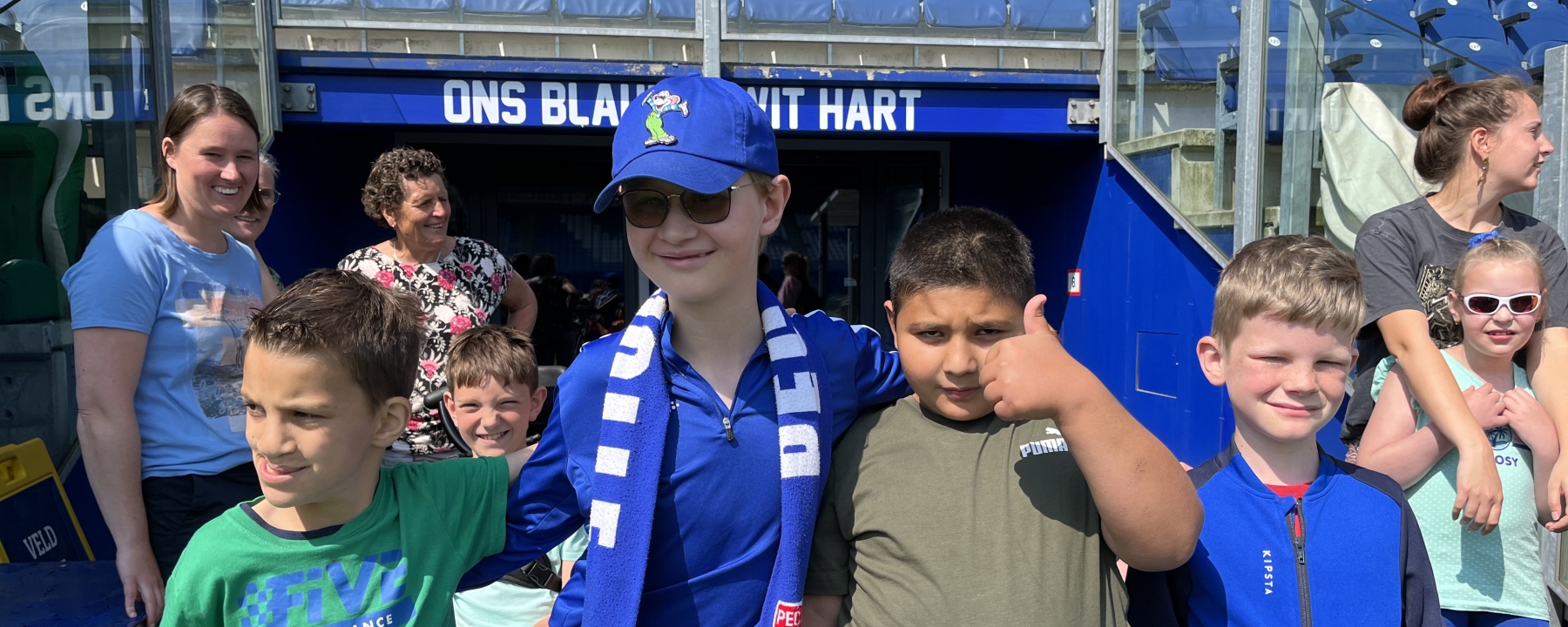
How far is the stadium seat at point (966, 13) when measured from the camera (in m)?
7.04

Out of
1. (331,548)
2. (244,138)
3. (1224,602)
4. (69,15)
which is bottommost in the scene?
(1224,602)

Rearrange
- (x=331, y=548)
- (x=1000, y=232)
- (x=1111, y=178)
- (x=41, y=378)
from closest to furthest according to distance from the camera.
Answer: (x=331, y=548) → (x=1000, y=232) → (x=41, y=378) → (x=1111, y=178)

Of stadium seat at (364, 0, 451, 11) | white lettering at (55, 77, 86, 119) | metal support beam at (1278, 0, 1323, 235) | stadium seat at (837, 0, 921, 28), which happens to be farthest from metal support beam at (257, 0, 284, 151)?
metal support beam at (1278, 0, 1323, 235)

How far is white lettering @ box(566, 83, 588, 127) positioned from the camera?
616cm

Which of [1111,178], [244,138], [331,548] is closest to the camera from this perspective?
[331,548]

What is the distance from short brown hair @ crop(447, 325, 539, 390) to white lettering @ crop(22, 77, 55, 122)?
5.91 ft

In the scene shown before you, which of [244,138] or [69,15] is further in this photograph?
[69,15]

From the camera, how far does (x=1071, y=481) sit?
4.78 ft

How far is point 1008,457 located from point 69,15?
150 inches

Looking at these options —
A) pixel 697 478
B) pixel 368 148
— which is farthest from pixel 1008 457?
pixel 368 148

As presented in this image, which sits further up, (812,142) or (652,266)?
(812,142)

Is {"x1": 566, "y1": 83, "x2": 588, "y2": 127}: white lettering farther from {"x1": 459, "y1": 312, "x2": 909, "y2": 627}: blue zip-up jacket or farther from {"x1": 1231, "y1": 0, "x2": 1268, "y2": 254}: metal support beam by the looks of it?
{"x1": 459, "y1": 312, "x2": 909, "y2": 627}: blue zip-up jacket

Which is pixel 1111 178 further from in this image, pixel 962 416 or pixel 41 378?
pixel 41 378

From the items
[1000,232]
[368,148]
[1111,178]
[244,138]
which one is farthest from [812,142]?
[1000,232]
